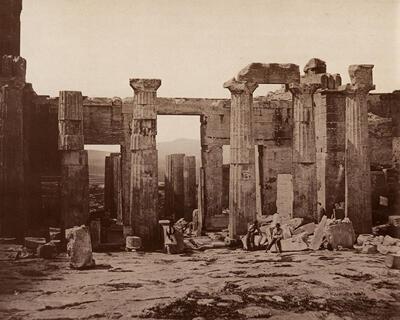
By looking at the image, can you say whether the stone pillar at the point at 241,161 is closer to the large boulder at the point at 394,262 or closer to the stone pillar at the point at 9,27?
the large boulder at the point at 394,262

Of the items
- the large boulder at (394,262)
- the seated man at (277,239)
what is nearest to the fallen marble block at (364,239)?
the seated man at (277,239)

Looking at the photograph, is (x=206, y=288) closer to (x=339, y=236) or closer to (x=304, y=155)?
(x=339, y=236)

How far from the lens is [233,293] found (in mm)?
8781

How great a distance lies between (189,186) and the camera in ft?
73.8

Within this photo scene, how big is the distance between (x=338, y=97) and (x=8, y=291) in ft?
45.9

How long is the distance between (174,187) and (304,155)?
28.1 feet

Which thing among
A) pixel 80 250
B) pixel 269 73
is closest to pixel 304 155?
Result: pixel 269 73

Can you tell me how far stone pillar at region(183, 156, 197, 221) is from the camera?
880 inches

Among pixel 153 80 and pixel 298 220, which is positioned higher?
pixel 153 80

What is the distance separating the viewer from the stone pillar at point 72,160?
15.5m

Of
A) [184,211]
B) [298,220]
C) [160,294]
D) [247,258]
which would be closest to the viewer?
[160,294]

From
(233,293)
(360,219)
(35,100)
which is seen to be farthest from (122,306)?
(35,100)

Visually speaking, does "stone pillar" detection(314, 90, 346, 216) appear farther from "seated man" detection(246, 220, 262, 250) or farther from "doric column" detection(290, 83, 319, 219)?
"seated man" detection(246, 220, 262, 250)

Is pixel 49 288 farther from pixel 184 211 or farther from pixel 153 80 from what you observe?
pixel 184 211
